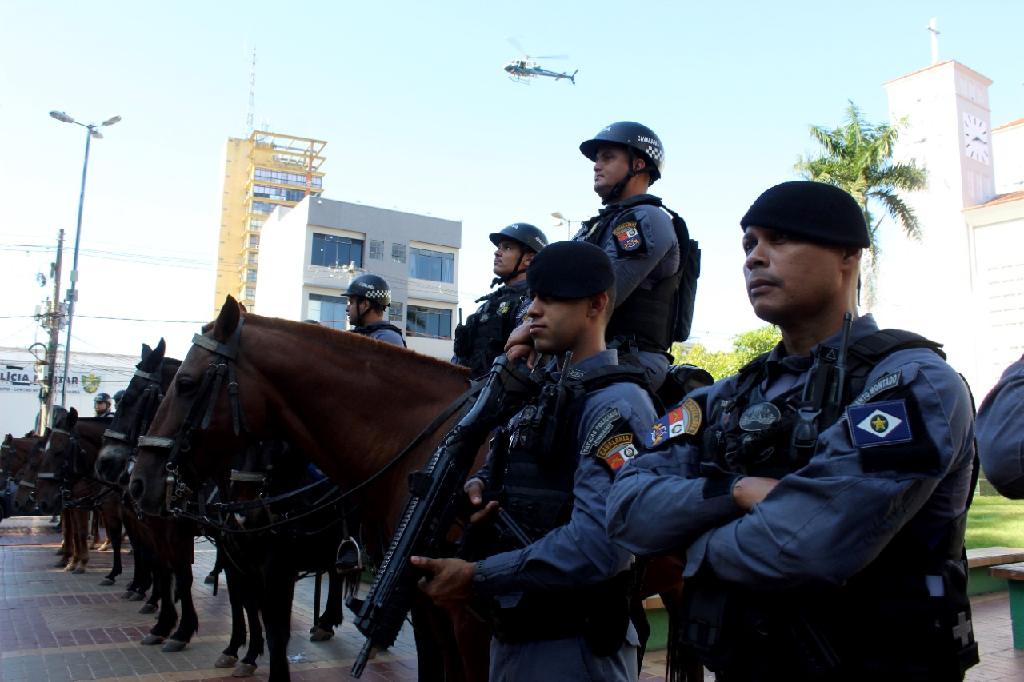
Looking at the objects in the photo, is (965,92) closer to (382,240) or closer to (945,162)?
(945,162)

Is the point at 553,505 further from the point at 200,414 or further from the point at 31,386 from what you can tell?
the point at 31,386

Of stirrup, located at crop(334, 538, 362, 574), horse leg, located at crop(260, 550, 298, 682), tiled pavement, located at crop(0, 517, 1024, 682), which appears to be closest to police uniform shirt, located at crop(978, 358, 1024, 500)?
stirrup, located at crop(334, 538, 362, 574)

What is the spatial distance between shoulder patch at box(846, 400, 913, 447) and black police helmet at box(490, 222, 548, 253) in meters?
4.16

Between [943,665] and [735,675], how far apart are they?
389mm

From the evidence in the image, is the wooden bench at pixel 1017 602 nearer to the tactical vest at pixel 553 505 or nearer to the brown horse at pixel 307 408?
the brown horse at pixel 307 408

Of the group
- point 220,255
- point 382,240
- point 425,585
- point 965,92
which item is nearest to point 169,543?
point 425,585

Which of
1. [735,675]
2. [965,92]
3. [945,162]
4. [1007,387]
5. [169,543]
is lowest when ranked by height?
[169,543]

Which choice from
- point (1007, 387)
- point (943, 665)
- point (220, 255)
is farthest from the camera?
point (220, 255)

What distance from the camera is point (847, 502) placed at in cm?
146

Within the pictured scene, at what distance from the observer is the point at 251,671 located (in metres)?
6.60

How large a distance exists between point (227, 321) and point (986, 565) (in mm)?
8139

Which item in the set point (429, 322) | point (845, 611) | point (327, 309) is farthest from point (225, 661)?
point (429, 322)

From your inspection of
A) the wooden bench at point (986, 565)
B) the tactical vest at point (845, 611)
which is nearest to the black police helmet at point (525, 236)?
the tactical vest at point (845, 611)

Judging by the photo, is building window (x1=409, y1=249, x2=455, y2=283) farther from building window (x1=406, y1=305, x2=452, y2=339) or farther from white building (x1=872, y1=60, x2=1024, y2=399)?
white building (x1=872, y1=60, x2=1024, y2=399)
